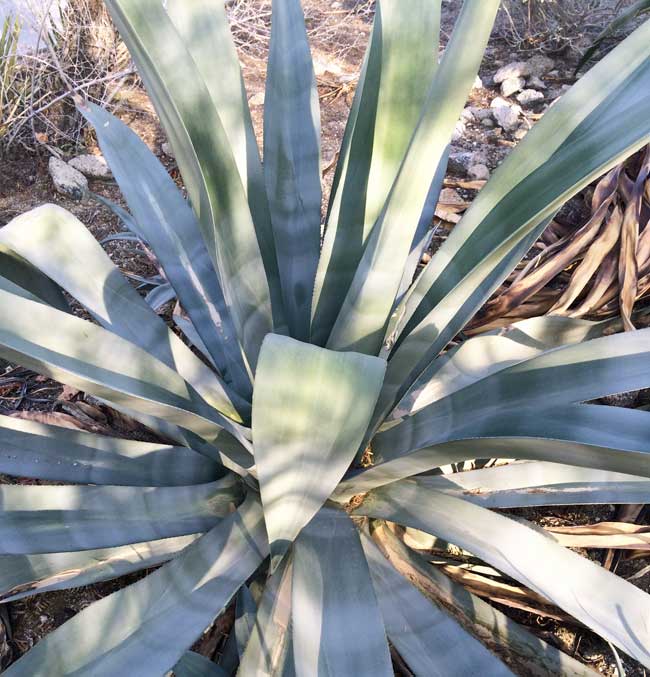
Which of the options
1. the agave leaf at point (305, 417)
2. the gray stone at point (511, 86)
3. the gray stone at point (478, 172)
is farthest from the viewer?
the gray stone at point (511, 86)

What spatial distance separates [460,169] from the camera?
2.21 m

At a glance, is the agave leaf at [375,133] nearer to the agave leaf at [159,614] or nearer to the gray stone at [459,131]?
the agave leaf at [159,614]

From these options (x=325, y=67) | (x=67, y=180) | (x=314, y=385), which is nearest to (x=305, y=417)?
(x=314, y=385)

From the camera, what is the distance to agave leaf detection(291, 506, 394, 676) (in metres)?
0.83

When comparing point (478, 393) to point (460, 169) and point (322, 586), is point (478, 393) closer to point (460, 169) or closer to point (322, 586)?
point (322, 586)

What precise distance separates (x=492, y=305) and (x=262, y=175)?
0.67 metres

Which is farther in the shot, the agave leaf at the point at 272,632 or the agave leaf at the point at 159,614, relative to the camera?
the agave leaf at the point at 272,632

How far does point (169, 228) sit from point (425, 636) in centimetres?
78

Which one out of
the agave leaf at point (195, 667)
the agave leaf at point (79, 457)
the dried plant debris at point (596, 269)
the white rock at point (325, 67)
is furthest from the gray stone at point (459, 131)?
the agave leaf at point (195, 667)

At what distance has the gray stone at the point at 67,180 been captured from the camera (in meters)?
2.25

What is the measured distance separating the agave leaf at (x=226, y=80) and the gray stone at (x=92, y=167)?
1315 mm

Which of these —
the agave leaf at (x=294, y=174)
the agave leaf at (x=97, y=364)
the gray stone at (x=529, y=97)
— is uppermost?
the gray stone at (x=529, y=97)

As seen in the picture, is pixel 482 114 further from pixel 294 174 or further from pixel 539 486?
pixel 539 486

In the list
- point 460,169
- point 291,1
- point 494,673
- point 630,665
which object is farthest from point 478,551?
point 460,169
